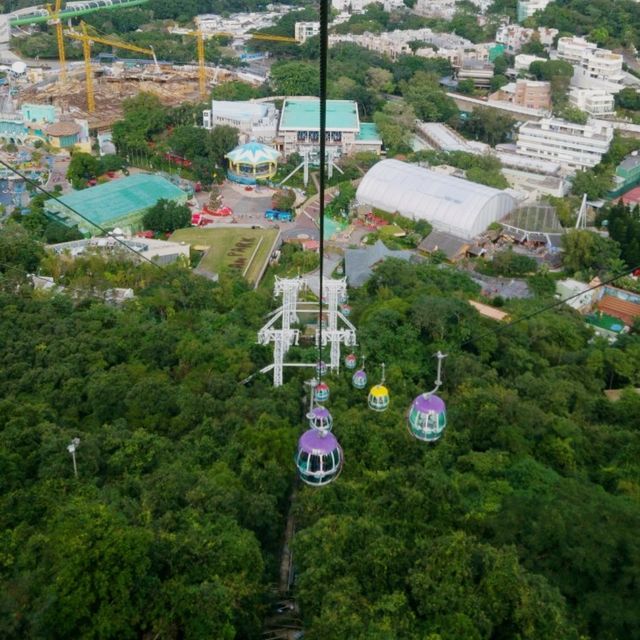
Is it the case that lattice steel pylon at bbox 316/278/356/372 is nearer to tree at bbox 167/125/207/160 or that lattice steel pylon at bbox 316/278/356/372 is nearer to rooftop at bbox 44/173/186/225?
rooftop at bbox 44/173/186/225

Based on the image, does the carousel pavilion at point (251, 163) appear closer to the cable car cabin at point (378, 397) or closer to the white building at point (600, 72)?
the cable car cabin at point (378, 397)

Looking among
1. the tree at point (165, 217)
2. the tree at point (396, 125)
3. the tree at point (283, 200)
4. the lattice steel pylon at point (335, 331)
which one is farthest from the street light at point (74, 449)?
the tree at point (396, 125)

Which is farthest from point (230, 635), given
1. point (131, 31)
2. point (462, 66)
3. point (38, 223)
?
point (131, 31)

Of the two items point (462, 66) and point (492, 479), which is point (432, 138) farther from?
point (492, 479)

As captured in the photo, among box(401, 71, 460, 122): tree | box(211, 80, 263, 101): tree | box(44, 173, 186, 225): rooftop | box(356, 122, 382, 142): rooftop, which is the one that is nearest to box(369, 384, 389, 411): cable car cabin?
box(44, 173, 186, 225): rooftop

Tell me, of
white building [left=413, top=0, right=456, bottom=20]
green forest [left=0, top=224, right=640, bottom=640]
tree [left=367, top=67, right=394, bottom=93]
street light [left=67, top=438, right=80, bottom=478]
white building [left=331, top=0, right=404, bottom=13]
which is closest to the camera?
green forest [left=0, top=224, right=640, bottom=640]

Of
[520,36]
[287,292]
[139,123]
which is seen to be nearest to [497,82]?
[520,36]
